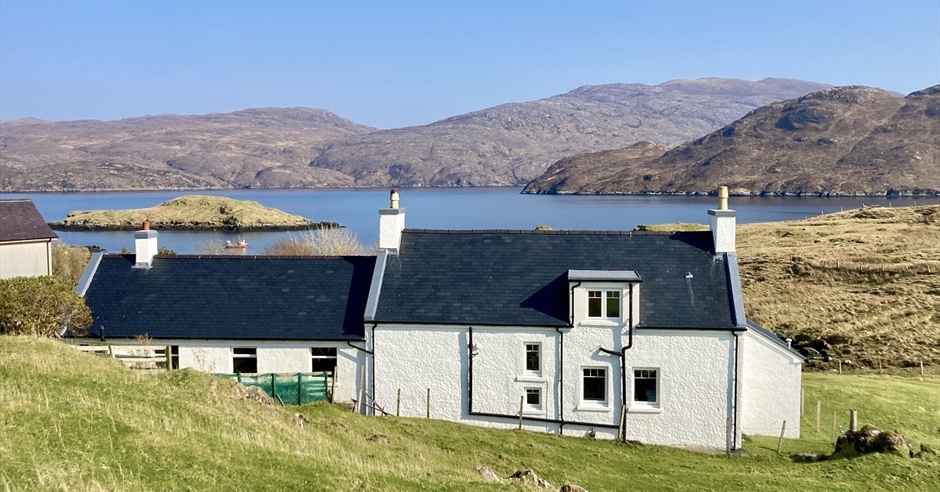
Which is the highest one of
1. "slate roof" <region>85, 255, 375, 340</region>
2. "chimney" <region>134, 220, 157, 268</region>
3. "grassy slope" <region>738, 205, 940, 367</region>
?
"chimney" <region>134, 220, 157, 268</region>

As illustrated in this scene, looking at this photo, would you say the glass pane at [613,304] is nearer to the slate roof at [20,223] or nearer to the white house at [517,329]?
the white house at [517,329]

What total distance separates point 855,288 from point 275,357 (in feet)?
142

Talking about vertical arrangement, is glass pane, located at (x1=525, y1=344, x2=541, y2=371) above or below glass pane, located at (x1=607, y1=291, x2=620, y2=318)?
below

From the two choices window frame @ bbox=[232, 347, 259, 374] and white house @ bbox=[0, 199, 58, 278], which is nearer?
window frame @ bbox=[232, 347, 259, 374]

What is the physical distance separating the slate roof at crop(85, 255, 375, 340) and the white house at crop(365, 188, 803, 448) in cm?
140

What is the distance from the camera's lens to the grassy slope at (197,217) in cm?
15550

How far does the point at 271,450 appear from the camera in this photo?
13.6 m

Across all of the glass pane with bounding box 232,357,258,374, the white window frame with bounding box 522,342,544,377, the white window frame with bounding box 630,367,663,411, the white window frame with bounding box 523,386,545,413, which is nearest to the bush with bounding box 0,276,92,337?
the glass pane with bounding box 232,357,258,374

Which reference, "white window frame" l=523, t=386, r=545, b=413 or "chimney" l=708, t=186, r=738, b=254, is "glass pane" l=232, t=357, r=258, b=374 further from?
"chimney" l=708, t=186, r=738, b=254

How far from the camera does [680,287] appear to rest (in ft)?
76.6

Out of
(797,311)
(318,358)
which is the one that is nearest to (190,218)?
(797,311)

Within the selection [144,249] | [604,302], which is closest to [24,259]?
[144,249]

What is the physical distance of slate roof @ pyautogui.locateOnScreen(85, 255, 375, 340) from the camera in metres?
23.9

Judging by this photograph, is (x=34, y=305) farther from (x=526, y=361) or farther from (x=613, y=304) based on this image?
(x=613, y=304)
